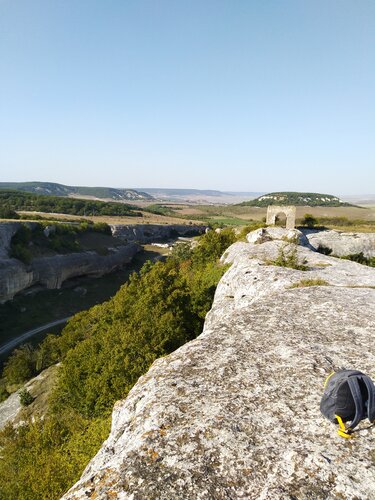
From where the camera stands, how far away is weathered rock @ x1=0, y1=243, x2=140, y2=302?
5947cm

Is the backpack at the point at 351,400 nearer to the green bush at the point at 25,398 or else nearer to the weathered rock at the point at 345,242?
the green bush at the point at 25,398

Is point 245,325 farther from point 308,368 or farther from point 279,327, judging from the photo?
point 308,368

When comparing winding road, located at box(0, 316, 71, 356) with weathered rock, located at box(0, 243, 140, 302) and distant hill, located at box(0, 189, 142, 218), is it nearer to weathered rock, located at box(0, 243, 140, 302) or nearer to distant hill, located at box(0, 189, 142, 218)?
weathered rock, located at box(0, 243, 140, 302)

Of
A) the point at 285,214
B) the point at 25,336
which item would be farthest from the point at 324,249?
the point at 25,336

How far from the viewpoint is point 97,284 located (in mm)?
81500

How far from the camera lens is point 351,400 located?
16.8 ft

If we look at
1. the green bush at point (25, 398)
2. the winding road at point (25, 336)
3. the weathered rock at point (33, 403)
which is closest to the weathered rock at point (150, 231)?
the winding road at point (25, 336)

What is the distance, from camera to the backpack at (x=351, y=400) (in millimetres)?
5055

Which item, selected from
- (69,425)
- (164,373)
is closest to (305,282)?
(164,373)

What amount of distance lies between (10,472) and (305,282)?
2115 centimetres

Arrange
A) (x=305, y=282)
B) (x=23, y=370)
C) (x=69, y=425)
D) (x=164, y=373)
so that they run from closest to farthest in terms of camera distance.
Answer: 1. (x=164, y=373)
2. (x=305, y=282)
3. (x=69, y=425)
4. (x=23, y=370)

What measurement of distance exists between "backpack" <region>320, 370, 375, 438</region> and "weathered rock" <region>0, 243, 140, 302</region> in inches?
2514

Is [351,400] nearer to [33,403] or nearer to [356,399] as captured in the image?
[356,399]

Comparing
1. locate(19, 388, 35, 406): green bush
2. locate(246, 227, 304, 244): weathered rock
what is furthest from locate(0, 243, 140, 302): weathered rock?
locate(246, 227, 304, 244): weathered rock
